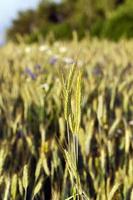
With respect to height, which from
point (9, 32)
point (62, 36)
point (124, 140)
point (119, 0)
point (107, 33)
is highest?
point (9, 32)

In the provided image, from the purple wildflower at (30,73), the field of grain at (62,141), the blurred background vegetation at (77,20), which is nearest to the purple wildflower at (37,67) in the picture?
the purple wildflower at (30,73)

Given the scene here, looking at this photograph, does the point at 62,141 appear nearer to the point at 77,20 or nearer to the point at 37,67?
the point at 37,67

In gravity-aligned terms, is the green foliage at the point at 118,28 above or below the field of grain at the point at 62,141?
above

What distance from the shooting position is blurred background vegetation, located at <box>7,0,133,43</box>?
7.86 metres

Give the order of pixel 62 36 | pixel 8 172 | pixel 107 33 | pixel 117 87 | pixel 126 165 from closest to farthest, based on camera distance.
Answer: pixel 8 172 → pixel 126 165 → pixel 117 87 → pixel 107 33 → pixel 62 36

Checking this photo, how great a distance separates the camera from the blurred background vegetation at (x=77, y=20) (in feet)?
25.8

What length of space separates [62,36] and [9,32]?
8.50 meters

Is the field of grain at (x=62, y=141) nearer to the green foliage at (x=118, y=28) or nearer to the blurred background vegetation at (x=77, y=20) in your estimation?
the blurred background vegetation at (x=77, y=20)

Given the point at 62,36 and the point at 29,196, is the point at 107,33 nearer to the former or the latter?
the point at 62,36

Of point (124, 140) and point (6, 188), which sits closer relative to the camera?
point (6, 188)

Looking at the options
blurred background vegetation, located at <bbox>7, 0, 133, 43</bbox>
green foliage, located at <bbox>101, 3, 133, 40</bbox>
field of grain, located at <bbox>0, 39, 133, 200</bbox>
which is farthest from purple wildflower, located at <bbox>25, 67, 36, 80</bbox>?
green foliage, located at <bbox>101, 3, 133, 40</bbox>

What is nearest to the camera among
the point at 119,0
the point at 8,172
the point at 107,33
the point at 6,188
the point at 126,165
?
the point at 6,188

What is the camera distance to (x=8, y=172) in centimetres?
149

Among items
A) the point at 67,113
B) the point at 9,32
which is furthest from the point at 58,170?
the point at 9,32
